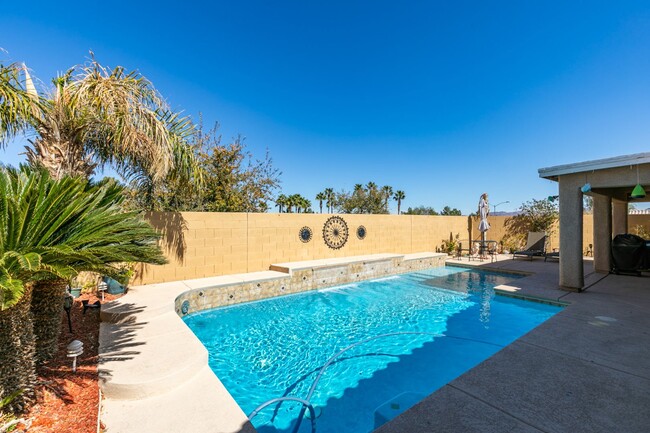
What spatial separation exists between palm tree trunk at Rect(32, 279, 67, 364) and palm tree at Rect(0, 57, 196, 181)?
270 cm

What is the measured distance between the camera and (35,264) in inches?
83.5

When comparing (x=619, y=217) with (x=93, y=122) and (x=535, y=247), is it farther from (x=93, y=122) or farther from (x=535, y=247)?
(x=93, y=122)

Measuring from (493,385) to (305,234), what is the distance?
361 inches

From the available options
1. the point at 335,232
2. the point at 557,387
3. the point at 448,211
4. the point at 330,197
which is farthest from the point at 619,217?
the point at 448,211

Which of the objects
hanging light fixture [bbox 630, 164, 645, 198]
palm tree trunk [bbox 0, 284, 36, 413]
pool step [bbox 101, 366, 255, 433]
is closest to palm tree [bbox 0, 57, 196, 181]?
palm tree trunk [bbox 0, 284, 36, 413]

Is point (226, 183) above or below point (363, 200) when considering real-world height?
below

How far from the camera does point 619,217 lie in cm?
1179

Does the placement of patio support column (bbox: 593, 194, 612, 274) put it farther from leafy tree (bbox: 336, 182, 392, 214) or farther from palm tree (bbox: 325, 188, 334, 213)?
palm tree (bbox: 325, 188, 334, 213)

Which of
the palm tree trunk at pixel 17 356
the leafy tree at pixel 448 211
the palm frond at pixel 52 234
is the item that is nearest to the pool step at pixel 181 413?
the palm tree trunk at pixel 17 356

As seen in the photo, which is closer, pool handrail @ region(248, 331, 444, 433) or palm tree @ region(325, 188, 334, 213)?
pool handrail @ region(248, 331, 444, 433)

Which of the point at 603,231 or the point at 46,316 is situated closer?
the point at 46,316

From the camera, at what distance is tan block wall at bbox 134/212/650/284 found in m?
8.80

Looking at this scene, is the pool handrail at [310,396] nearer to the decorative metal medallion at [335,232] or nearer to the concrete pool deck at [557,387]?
the concrete pool deck at [557,387]

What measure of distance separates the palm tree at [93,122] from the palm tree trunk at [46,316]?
8.85 feet
